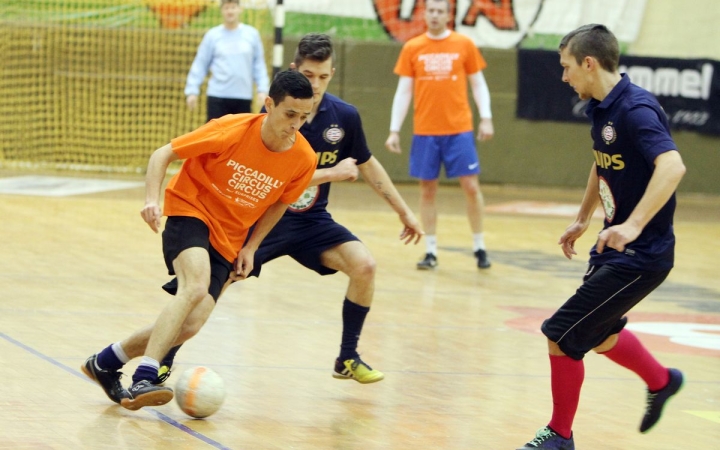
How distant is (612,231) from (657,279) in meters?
0.52

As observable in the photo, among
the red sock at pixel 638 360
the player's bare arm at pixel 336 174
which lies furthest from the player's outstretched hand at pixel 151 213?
the red sock at pixel 638 360

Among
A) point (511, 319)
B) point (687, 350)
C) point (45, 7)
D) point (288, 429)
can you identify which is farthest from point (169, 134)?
point (288, 429)

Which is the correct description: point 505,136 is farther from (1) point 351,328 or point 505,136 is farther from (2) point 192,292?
(2) point 192,292

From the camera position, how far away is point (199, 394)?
15.3 ft

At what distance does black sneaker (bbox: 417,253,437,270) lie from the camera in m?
9.48

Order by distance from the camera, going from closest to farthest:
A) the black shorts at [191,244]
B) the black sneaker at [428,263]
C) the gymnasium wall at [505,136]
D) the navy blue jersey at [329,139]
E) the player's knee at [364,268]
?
the black shorts at [191,244] → the player's knee at [364,268] → the navy blue jersey at [329,139] → the black sneaker at [428,263] → the gymnasium wall at [505,136]

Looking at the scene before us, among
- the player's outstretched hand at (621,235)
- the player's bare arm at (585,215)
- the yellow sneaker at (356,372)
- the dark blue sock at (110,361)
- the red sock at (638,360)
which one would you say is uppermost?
the player's outstretched hand at (621,235)

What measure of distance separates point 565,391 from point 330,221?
1703 mm

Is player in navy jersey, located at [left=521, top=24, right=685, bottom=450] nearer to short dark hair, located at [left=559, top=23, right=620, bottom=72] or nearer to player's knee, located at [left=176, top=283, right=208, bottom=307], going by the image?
short dark hair, located at [left=559, top=23, right=620, bottom=72]

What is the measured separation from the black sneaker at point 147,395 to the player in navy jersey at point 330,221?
39.4 inches

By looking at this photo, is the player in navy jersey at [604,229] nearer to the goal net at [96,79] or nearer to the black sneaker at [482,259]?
the black sneaker at [482,259]

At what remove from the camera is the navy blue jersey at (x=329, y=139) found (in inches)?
222

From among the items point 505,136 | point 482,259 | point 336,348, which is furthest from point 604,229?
point 505,136

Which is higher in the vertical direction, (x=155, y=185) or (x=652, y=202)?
(x=652, y=202)
